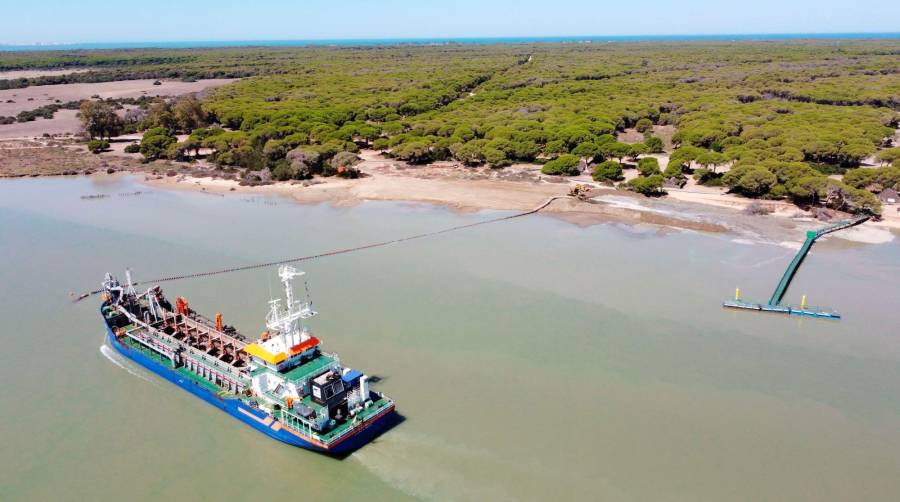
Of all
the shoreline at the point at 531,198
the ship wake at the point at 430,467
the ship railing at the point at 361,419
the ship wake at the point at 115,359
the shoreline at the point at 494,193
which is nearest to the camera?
the ship wake at the point at 430,467

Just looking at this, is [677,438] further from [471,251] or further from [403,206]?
[403,206]

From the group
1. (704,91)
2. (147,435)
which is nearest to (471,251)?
(147,435)

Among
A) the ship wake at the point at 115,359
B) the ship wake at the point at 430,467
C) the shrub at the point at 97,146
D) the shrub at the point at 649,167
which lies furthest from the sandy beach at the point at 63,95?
the ship wake at the point at 430,467

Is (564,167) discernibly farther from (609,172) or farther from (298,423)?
(298,423)

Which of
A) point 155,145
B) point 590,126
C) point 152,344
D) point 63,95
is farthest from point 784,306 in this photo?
point 63,95

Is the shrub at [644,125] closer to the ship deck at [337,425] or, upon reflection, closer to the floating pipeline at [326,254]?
the floating pipeline at [326,254]

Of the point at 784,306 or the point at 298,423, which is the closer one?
the point at 298,423

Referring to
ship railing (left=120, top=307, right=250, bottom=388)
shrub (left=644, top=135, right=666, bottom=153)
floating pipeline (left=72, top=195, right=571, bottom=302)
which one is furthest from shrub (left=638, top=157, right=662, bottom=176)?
ship railing (left=120, top=307, right=250, bottom=388)
